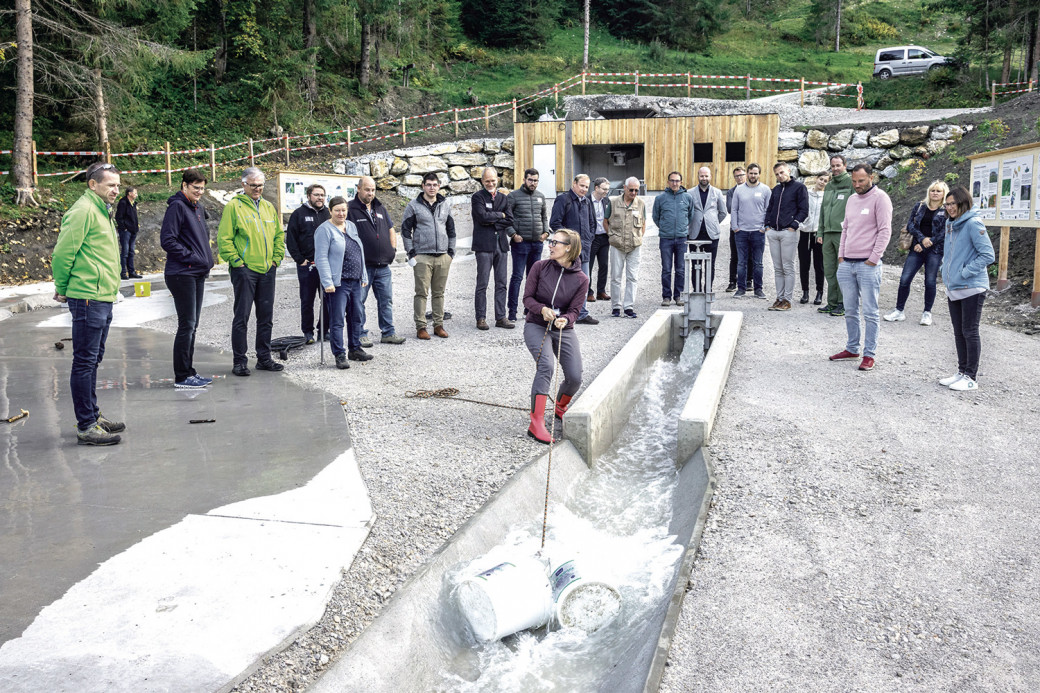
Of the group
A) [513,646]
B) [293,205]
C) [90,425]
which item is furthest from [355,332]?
[293,205]

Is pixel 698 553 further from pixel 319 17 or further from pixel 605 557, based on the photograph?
pixel 319 17

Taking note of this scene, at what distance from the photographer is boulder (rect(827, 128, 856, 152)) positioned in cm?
2402

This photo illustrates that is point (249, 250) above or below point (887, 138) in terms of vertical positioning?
below

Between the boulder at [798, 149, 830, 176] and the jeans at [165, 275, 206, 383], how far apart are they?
2114 centimetres

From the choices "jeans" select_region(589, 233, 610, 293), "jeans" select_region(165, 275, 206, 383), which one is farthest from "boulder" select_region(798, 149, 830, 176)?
"jeans" select_region(165, 275, 206, 383)

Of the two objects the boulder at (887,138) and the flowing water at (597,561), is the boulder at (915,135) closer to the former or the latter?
the boulder at (887,138)

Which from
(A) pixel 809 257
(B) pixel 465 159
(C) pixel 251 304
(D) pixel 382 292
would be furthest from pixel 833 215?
(B) pixel 465 159

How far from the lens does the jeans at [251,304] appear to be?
797 centimetres

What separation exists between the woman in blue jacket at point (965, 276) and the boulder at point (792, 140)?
18.3 meters

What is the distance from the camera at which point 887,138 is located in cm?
2348

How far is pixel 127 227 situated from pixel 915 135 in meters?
20.9

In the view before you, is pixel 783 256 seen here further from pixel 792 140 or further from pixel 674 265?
pixel 792 140

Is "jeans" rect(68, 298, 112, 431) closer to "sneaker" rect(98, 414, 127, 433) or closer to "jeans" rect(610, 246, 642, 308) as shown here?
"sneaker" rect(98, 414, 127, 433)

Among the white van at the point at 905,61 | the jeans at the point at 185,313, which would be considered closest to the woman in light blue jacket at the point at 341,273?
the jeans at the point at 185,313
